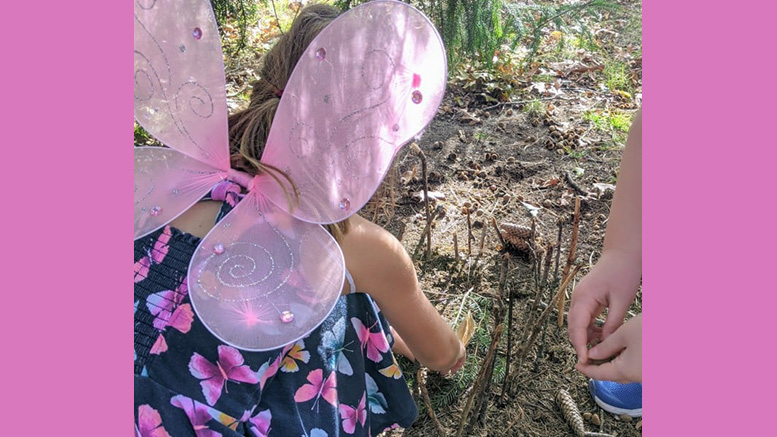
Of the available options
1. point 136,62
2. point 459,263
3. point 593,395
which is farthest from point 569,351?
point 136,62

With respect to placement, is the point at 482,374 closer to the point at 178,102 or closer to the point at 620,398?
the point at 620,398

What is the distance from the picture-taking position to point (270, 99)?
1.43 meters

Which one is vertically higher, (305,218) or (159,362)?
(305,218)

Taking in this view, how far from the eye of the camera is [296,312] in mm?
1198

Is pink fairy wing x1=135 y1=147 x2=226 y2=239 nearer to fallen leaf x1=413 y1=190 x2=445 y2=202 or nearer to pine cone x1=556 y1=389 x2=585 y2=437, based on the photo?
pine cone x1=556 y1=389 x2=585 y2=437

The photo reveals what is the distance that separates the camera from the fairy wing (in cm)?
125

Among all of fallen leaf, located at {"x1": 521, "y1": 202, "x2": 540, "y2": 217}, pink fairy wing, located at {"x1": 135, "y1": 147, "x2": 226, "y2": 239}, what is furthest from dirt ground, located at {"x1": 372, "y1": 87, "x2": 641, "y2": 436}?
pink fairy wing, located at {"x1": 135, "y1": 147, "x2": 226, "y2": 239}

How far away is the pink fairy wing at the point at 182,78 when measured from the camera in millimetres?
1252

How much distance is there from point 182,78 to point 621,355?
1.00m

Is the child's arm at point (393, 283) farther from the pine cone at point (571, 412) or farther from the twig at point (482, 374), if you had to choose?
the pine cone at point (571, 412)

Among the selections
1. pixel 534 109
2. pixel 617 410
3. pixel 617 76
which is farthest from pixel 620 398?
pixel 617 76

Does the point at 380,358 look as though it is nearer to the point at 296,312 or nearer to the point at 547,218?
the point at 296,312

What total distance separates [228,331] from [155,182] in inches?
15.4

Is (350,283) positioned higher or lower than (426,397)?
higher
